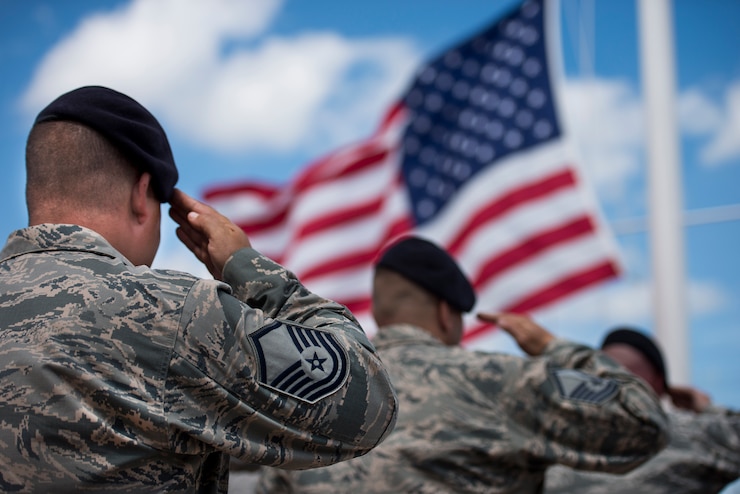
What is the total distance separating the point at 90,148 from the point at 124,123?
0.09 metres

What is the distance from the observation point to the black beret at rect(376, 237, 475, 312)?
3650mm

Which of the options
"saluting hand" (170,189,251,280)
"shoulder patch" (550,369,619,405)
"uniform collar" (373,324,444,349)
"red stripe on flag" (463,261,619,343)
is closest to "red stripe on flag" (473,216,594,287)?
"red stripe on flag" (463,261,619,343)

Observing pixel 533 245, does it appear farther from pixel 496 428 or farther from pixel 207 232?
pixel 207 232

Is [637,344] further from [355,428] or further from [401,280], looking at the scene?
[355,428]

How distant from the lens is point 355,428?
183cm

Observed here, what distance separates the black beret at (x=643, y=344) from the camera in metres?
4.95

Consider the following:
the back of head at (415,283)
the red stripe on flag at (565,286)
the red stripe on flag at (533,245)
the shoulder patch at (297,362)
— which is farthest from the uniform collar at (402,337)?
the red stripe on flag at (533,245)

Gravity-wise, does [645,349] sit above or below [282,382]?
below

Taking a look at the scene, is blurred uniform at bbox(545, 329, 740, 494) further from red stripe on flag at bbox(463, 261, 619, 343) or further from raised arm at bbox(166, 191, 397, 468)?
raised arm at bbox(166, 191, 397, 468)

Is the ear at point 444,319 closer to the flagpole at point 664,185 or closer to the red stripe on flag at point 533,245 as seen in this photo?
the red stripe on flag at point 533,245

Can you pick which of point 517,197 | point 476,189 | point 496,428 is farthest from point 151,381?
point 476,189

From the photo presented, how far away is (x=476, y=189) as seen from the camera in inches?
297

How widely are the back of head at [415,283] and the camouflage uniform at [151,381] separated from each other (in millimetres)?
1815

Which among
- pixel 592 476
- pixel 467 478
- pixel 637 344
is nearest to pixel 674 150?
pixel 637 344
